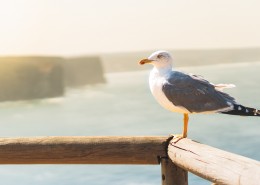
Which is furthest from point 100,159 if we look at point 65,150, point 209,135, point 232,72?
point 232,72

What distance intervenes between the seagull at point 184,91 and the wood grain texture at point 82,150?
0.20 metres

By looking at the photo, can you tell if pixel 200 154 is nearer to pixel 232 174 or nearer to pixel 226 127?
pixel 232 174

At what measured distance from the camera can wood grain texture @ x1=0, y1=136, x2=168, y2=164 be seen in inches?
105

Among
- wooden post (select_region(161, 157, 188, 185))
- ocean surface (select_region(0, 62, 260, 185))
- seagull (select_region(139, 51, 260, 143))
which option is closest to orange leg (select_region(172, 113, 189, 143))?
seagull (select_region(139, 51, 260, 143))

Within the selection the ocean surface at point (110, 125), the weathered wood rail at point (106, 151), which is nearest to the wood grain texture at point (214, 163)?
the weathered wood rail at point (106, 151)

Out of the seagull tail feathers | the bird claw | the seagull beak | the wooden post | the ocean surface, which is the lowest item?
the ocean surface

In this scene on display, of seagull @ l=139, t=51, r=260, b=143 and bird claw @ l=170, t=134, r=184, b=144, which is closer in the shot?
bird claw @ l=170, t=134, r=184, b=144

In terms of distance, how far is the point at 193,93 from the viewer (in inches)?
111

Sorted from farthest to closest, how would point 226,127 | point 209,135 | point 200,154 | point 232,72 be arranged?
1. point 232,72
2. point 226,127
3. point 209,135
4. point 200,154

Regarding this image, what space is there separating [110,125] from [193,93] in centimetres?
7546

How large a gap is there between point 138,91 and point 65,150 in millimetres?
107362

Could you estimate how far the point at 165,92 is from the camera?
9.12ft

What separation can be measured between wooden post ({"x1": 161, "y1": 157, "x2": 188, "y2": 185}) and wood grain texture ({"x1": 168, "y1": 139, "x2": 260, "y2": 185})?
57 millimetres

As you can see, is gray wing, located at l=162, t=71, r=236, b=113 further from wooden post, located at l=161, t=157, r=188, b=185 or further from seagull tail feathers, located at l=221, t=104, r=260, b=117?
wooden post, located at l=161, t=157, r=188, b=185
